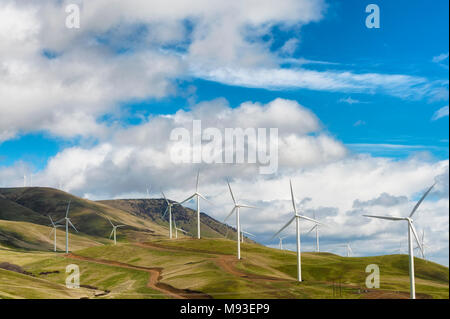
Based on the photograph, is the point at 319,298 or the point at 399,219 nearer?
the point at 399,219

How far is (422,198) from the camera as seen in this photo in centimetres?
12619
